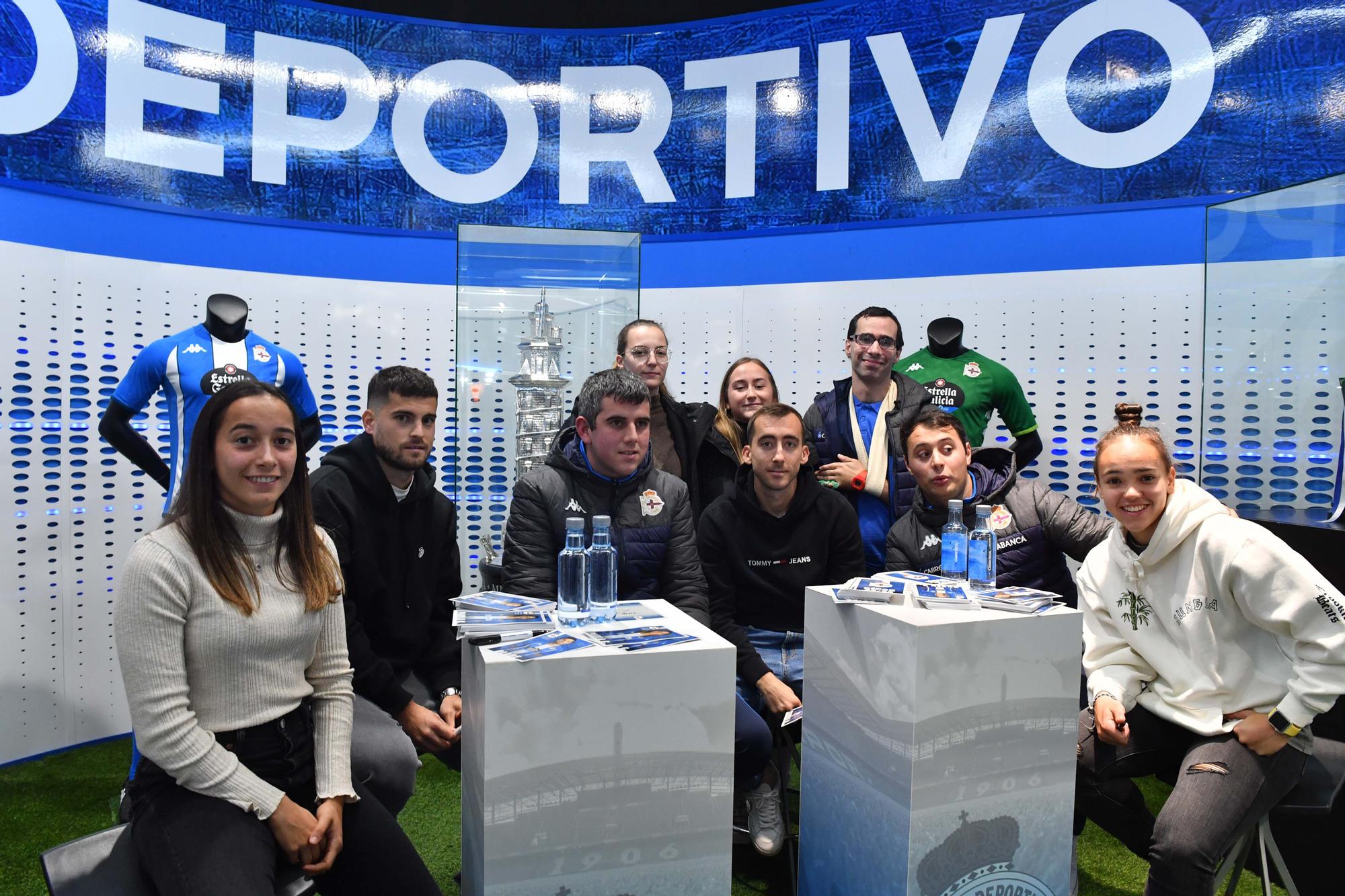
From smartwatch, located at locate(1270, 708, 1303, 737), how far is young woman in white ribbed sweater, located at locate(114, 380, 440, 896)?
1.81 meters

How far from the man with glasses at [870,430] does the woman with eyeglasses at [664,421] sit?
0.46m

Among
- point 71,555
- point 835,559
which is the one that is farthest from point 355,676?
point 71,555

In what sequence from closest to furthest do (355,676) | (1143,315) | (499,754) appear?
(499,754), (355,676), (1143,315)

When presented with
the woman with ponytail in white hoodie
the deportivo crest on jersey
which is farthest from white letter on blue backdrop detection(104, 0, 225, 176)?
the woman with ponytail in white hoodie

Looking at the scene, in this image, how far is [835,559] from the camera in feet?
8.67

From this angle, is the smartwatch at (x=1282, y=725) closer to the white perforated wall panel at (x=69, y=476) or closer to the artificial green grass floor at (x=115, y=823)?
the artificial green grass floor at (x=115, y=823)

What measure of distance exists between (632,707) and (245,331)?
248cm

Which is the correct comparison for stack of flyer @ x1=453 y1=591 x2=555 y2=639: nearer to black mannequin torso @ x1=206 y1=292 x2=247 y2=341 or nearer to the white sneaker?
the white sneaker

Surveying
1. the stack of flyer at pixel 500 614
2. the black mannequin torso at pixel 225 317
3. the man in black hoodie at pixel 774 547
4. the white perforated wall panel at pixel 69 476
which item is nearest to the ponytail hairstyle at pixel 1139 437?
the man in black hoodie at pixel 774 547

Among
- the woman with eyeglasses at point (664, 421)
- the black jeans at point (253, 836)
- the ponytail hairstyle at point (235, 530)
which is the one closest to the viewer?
the black jeans at point (253, 836)

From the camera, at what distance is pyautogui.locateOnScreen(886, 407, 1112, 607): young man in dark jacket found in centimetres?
248

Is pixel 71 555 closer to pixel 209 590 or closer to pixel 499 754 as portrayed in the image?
pixel 209 590

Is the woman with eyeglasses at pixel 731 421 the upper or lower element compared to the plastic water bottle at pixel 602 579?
upper

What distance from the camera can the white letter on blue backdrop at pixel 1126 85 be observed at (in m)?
3.87
